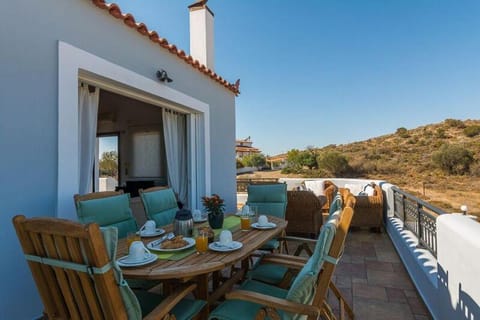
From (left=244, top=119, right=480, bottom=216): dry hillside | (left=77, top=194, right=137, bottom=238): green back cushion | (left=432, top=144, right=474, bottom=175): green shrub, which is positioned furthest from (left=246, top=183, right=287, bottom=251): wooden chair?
(left=432, top=144, right=474, bottom=175): green shrub

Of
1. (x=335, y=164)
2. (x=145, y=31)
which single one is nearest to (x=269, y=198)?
(x=145, y=31)

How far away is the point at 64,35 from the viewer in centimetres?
225

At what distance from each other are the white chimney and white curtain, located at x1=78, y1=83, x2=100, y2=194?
96.5 inches

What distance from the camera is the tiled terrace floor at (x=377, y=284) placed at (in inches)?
92.9

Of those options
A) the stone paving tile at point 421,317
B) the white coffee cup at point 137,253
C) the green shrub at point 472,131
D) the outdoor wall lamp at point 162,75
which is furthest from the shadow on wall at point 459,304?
the green shrub at point 472,131

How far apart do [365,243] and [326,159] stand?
12.0 metres

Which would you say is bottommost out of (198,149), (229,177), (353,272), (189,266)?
(353,272)

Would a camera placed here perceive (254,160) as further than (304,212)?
Yes

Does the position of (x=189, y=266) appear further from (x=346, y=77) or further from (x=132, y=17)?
(x=346, y=77)

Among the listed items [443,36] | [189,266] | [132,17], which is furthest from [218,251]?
[443,36]

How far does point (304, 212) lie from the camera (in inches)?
179

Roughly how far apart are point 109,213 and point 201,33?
3.92 m

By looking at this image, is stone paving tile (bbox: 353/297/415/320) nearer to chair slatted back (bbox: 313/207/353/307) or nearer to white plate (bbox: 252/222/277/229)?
white plate (bbox: 252/222/277/229)

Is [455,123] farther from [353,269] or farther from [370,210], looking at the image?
[353,269]
